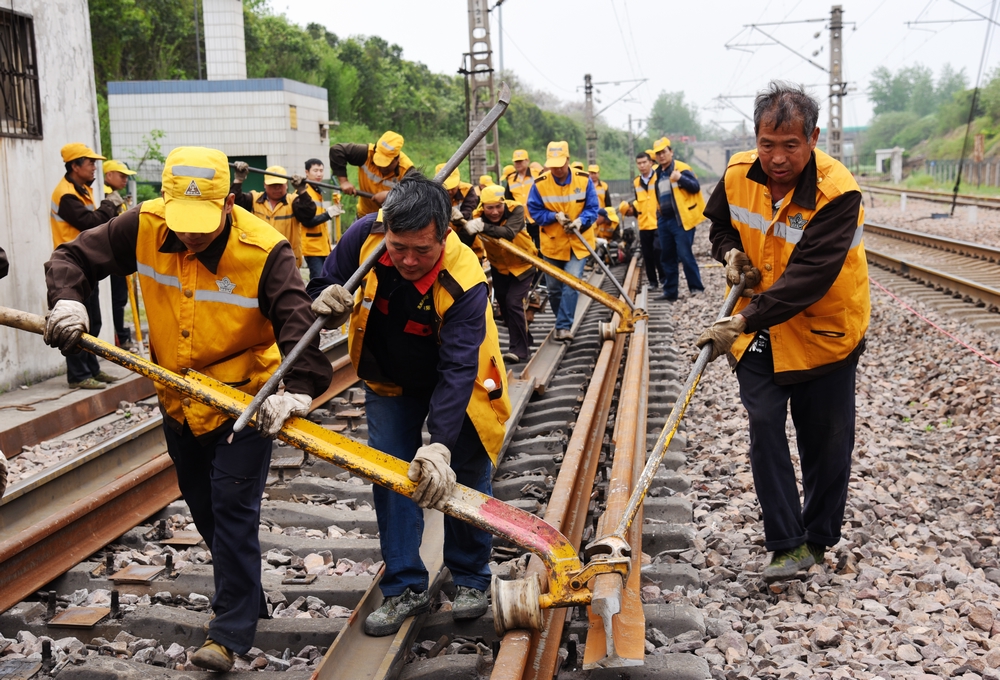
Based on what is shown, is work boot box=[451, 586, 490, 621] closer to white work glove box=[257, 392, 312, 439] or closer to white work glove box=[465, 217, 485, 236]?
white work glove box=[257, 392, 312, 439]

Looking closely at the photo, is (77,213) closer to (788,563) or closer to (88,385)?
(88,385)

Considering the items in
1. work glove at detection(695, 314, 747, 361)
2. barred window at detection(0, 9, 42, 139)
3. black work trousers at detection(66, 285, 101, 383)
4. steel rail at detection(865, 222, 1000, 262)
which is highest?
barred window at detection(0, 9, 42, 139)

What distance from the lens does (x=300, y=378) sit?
332cm

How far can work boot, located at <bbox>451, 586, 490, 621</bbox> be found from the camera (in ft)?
12.0

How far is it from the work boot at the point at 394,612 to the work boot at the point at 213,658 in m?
0.50

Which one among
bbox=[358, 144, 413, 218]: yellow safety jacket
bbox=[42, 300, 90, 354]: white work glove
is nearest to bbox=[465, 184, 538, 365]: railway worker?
bbox=[358, 144, 413, 218]: yellow safety jacket

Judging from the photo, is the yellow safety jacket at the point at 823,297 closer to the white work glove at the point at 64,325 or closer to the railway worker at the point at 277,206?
the white work glove at the point at 64,325

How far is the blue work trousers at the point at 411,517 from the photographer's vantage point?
3.68 meters

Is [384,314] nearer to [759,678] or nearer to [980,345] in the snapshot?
[759,678]

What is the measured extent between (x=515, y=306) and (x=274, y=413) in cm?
561

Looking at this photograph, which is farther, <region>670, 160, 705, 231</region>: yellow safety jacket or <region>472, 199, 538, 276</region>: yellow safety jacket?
<region>670, 160, 705, 231</region>: yellow safety jacket

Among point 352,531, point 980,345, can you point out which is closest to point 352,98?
point 980,345

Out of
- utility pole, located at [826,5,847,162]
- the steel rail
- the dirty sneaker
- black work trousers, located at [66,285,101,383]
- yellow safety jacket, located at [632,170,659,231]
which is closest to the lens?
the dirty sneaker

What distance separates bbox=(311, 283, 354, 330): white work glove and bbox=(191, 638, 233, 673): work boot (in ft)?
3.87
